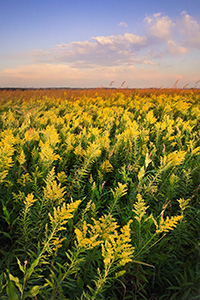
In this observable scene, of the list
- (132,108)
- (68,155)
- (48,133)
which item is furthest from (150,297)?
(132,108)

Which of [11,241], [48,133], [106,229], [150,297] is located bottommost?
[150,297]

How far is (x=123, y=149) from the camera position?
8.39ft

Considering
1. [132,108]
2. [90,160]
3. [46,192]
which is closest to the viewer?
[46,192]

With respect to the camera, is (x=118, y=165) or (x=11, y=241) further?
(x=118, y=165)

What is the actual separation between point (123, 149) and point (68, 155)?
605 millimetres

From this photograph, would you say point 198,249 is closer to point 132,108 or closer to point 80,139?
point 80,139

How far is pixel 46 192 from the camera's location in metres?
1.52

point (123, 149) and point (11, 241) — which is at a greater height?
point (123, 149)

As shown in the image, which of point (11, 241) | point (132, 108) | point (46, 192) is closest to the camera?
point (46, 192)

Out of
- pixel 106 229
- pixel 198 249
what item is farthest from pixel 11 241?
pixel 198 249

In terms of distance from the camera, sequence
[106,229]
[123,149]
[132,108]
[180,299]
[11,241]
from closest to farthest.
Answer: [106,229]
[180,299]
[11,241]
[123,149]
[132,108]

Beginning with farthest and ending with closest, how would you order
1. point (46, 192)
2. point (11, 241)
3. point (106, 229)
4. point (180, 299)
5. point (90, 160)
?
point (90, 160), point (11, 241), point (46, 192), point (180, 299), point (106, 229)

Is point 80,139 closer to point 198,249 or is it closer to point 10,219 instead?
point 10,219

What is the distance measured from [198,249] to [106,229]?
743 millimetres
